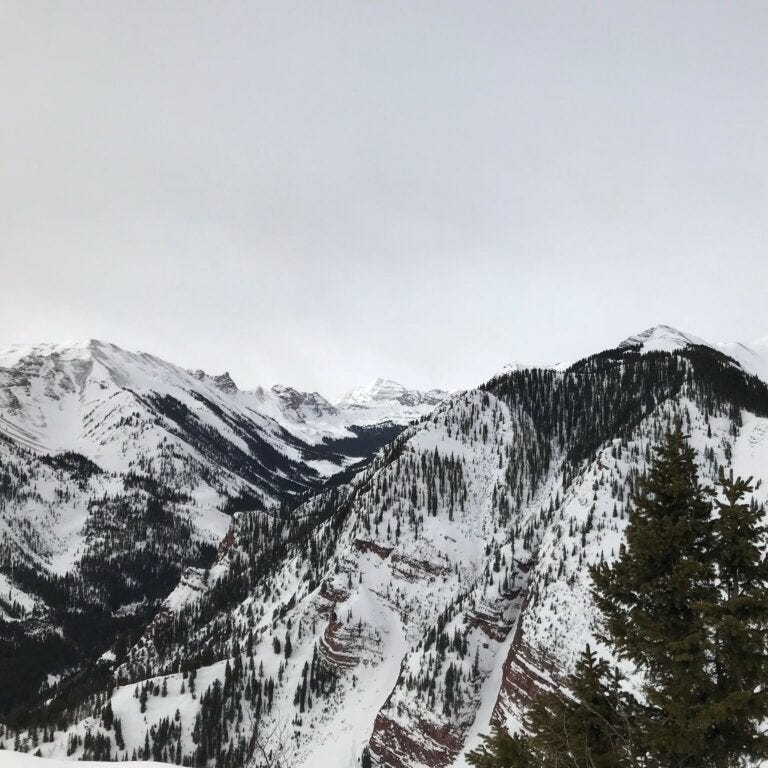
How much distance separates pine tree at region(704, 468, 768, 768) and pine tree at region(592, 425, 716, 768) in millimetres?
340

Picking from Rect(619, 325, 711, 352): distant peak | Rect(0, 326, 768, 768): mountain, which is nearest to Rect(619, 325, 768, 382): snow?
Rect(619, 325, 711, 352): distant peak

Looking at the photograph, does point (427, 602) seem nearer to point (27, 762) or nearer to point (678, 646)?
point (678, 646)

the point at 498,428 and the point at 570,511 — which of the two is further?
the point at 498,428

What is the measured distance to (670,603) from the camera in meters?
12.9

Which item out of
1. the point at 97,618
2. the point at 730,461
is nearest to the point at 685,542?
the point at 730,461

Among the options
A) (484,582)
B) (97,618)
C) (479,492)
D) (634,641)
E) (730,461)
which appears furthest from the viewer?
(97,618)

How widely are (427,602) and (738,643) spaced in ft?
294

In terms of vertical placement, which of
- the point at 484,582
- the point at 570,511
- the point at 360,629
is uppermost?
the point at 570,511

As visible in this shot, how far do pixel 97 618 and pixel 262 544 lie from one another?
73.9 meters

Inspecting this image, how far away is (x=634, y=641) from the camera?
1284cm

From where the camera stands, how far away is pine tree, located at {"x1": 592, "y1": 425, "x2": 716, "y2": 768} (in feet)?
39.1

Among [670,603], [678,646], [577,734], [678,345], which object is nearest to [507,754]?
[577,734]

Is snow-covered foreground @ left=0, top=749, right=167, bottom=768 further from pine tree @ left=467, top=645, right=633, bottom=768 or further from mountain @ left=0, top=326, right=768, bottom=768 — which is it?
mountain @ left=0, top=326, right=768, bottom=768

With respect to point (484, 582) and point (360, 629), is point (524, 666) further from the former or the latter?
point (360, 629)
